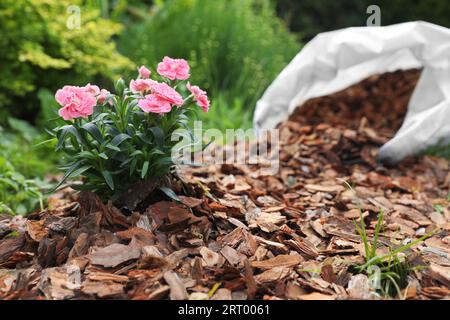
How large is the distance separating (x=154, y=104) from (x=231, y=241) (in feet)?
1.86

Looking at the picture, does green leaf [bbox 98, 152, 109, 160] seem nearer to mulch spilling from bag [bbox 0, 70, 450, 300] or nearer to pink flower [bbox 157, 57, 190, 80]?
mulch spilling from bag [bbox 0, 70, 450, 300]

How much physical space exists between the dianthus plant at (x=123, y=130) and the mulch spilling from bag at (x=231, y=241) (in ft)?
0.42

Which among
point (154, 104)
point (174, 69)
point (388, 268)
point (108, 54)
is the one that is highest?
point (108, 54)

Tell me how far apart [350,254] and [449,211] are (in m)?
0.92

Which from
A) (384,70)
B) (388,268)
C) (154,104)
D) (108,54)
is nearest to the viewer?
(388,268)

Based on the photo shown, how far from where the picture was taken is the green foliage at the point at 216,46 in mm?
4539

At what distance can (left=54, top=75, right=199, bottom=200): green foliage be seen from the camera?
6.79 ft

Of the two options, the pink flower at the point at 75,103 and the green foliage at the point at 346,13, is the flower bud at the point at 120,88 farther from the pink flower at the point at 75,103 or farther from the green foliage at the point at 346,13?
Answer: the green foliage at the point at 346,13

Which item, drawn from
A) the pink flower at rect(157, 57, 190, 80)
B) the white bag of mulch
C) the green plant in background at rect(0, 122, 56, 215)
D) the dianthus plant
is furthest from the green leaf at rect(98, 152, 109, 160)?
the white bag of mulch

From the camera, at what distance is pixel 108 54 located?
416 centimetres

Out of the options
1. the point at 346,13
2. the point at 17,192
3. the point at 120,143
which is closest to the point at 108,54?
the point at 17,192

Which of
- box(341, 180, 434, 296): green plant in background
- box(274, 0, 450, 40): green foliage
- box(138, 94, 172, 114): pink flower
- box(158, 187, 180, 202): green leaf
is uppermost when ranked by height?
box(274, 0, 450, 40): green foliage

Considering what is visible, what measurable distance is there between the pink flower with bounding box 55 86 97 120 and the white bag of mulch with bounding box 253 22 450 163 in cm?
171

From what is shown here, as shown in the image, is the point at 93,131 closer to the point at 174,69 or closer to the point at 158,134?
the point at 158,134
